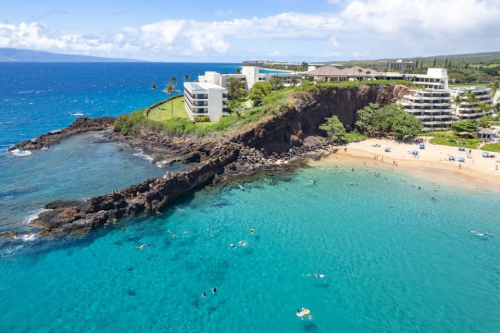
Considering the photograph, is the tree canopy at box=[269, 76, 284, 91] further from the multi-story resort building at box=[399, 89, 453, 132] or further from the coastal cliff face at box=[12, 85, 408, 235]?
the multi-story resort building at box=[399, 89, 453, 132]

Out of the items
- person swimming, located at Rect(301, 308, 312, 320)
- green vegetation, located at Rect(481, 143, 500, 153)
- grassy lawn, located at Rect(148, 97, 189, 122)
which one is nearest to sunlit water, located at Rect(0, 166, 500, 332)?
person swimming, located at Rect(301, 308, 312, 320)

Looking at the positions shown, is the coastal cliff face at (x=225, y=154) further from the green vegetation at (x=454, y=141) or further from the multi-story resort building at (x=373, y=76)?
the green vegetation at (x=454, y=141)

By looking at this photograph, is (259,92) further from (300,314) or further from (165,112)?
(300,314)

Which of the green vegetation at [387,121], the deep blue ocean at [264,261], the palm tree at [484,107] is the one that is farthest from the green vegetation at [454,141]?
the deep blue ocean at [264,261]

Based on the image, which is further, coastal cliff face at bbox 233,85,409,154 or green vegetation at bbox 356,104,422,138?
green vegetation at bbox 356,104,422,138

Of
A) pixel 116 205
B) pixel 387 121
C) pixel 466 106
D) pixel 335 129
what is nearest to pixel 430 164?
pixel 387 121

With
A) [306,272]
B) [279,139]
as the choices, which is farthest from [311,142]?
[306,272]
